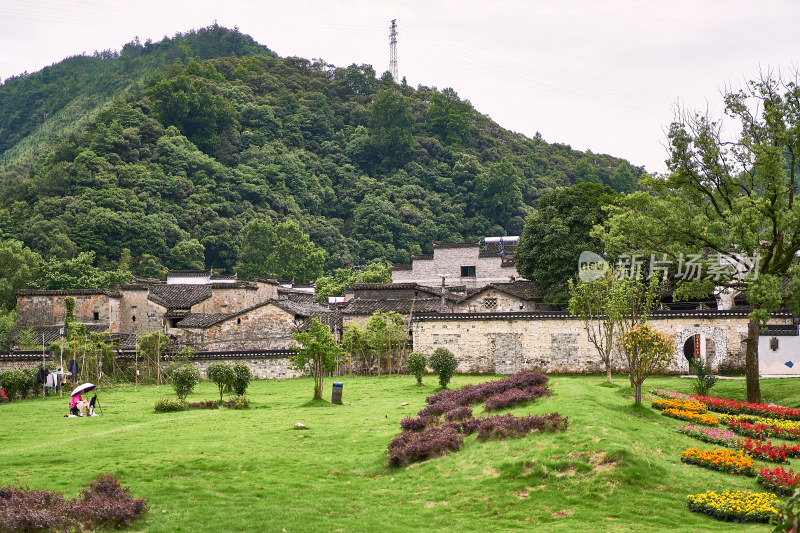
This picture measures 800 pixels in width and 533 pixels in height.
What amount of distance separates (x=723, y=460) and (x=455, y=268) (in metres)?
54.1

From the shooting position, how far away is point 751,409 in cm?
2258

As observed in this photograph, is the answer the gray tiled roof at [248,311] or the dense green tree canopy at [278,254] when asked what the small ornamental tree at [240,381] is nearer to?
the gray tiled roof at [248,311]

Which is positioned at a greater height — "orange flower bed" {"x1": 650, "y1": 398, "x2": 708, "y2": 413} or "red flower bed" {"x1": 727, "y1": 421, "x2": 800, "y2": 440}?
"orange flower bed" {"x1": 650, "y1": 398, "x2": 708, "y2": 413}

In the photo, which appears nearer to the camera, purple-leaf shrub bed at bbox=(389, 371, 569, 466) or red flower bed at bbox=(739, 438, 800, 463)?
red flower bed at bbox=(739, 438, 800, 463)

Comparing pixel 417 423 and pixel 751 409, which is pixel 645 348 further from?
pixel 417 423

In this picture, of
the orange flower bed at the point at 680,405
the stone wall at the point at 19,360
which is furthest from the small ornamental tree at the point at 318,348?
the stone wall at the point at 19,360

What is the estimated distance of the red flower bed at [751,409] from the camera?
22094 mm

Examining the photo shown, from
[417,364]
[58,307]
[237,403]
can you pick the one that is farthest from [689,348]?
[58,307]

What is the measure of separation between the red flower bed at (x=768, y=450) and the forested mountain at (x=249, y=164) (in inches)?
2574

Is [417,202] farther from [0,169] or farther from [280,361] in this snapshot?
[280,361]

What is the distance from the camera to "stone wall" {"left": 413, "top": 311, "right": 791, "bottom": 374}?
3284 cm

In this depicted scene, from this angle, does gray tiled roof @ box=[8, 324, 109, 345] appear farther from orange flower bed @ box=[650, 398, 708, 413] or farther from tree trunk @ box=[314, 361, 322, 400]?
orange flower bed @ box=[650, 398, 708, 413]

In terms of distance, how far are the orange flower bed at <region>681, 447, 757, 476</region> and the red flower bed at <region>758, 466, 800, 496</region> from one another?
17.7 inches

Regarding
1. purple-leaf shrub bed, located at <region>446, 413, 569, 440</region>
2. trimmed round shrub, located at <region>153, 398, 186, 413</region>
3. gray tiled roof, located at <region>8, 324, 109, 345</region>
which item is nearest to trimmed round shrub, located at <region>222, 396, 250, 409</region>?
trimmed round shrub, located at <region>153, 398, 186, 413</region>
